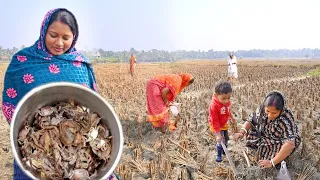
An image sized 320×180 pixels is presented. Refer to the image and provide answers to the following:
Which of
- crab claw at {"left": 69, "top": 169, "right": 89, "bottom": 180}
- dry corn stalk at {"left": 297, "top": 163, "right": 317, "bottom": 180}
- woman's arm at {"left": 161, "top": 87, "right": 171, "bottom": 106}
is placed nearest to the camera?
crab claw at {"left": 69, "top": 169, "right": 89, "bottom": 180}

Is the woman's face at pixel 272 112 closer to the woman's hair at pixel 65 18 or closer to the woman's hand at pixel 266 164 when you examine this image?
the woman's hand at pixel 266 164

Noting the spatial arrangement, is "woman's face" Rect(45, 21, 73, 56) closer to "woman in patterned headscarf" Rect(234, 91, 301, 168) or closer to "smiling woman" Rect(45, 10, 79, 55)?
"smiling woman" Rect(45, 10, 79, 55)

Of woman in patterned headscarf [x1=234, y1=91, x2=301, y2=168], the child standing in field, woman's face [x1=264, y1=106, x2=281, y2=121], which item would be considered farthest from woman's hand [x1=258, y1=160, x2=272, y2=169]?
the child standing in field

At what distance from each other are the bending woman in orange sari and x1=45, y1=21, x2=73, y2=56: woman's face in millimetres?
3055

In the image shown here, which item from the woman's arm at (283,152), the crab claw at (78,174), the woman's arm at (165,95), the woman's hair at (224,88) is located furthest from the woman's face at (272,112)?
the crab claw at (78,174)

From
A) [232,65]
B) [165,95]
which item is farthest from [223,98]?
[232,65]

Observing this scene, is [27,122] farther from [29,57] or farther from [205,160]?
[205,160]

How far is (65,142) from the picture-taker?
66.7 inches

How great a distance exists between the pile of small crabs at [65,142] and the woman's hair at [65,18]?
1.70 ft

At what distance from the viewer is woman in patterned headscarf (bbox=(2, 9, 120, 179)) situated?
6.63ft

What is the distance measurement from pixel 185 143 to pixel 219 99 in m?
0.77

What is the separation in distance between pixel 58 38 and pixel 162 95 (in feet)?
10.5

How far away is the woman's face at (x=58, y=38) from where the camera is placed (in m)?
2.00

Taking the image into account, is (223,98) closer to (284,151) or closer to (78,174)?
(284,151)
